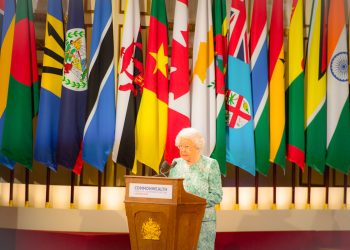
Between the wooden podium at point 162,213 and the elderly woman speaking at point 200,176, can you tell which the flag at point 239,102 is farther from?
the wooden podium at point 162,213

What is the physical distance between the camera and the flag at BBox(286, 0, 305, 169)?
19.3ft

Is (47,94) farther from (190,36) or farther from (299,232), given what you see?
(299,232)

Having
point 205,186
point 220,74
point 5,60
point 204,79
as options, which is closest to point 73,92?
point 5,60

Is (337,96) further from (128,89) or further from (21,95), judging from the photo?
(21,95)

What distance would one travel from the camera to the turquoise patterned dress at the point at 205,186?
156 inches

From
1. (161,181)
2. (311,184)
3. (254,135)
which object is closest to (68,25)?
(254,135)

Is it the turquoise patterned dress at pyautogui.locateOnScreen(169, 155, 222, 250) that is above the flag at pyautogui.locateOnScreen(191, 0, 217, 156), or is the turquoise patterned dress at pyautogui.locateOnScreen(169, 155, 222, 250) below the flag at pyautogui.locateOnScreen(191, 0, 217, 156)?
below

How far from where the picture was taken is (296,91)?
19.3 feet

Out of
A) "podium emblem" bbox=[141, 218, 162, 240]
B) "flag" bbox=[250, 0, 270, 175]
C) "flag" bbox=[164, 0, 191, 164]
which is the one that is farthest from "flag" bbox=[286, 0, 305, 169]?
"podium emblem" bbox=[141, 218, 162, 240]

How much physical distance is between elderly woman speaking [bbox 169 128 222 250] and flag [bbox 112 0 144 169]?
169cm

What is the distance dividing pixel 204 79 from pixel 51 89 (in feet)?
4.86

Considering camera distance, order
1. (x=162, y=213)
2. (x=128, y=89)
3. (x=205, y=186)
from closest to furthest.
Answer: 1. (x=162, y=213)
2. (x=205, y=186)
3. (x=128, y=89)

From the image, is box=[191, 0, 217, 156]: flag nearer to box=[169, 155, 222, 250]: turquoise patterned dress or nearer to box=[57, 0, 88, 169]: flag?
box=[57, 0, 88, 169]: flag

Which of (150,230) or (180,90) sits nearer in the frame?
(150,230)
